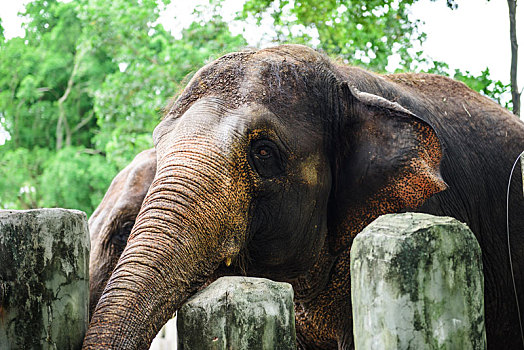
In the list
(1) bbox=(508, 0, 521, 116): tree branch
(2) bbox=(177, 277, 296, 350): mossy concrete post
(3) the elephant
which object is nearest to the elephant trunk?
(3) the elephant

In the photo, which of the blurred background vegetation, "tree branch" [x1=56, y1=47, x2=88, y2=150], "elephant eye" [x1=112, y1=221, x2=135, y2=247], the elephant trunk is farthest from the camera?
"tree branch" [x1=56, y1=47, x2=88, y2=150]

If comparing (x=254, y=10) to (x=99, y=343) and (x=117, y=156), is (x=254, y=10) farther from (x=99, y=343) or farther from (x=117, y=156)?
(x=99, y=343)

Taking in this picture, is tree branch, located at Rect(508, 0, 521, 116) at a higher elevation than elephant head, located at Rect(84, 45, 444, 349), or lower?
lower

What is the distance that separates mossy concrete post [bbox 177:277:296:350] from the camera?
190 centimetres

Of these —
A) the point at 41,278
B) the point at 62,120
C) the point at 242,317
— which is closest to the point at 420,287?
the point at 242,317

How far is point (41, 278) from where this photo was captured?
2.07 m

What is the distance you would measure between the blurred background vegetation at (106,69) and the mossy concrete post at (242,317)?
6.98 feet

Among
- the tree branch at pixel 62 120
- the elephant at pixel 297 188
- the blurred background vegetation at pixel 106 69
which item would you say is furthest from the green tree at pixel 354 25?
the tree branch at pixel 62 120

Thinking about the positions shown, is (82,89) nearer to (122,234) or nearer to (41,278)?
(122,234)

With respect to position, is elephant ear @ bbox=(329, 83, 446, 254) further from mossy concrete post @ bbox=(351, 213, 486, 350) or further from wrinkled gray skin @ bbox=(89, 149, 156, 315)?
mossy concrete post @ bbox=(351, 213, 486, 350)

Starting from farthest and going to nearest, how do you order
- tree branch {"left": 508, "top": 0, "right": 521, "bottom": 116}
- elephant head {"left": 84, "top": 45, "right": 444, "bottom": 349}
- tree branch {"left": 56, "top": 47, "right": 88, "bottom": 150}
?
tree branch {"left": 56, "top": 47, "right": 88, "bottom": 150} < tree branch {"left": 508, "top": 0, "right": 521, "bottom": 116} < elephant head {"left": 84, "top": 45, "right": 444, "bottom": 349}

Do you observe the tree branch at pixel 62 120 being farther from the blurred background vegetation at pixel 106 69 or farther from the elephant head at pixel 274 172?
the elephant head at pixel 274 172

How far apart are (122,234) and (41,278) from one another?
2.30 meters

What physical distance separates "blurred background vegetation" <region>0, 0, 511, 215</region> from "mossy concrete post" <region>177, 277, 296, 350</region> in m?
2.13
